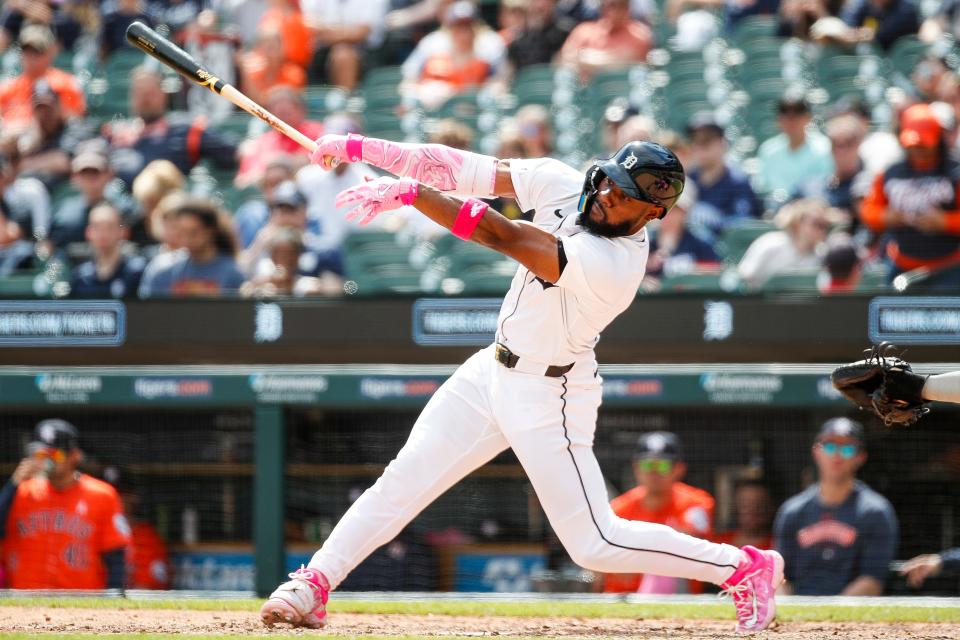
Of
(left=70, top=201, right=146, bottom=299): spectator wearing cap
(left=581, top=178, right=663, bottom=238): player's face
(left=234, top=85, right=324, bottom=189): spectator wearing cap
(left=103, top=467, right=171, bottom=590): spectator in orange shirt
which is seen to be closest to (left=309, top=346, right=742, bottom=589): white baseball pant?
(left=581, top=178, right=663, bottom=238): player's face

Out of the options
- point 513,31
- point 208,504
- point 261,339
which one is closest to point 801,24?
point 513,31

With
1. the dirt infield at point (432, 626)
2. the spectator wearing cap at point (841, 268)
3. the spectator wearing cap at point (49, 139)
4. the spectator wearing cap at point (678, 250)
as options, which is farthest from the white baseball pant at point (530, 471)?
the spectator wearing cap at point (49, 139)

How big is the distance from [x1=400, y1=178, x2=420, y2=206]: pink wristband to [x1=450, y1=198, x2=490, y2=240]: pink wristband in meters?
0.15

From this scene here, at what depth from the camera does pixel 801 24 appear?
9602 mm

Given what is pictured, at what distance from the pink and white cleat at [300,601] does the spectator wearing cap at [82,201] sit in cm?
426

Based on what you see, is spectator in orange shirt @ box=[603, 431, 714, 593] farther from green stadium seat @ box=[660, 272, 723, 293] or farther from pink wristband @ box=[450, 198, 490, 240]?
pink wristband @ box=[450, 198, 490, 240]

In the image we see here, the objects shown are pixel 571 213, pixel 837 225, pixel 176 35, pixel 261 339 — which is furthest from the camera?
pixel 176 35

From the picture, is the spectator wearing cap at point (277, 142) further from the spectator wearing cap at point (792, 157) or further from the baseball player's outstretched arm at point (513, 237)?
the baseball player's outstretched arm at point (513, 237)

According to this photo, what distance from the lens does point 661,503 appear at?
6.34 meters

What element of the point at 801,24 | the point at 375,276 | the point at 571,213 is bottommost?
the point at 571,213

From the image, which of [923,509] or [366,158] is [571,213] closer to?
[366,158]

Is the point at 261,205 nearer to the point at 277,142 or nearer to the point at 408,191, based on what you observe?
the point at 277,142

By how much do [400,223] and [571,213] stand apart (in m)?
3.94

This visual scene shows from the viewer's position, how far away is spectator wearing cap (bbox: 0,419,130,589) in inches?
250
